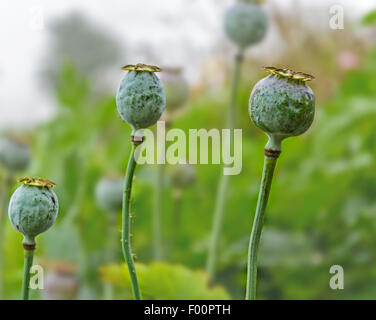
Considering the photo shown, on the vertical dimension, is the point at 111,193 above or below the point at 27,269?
above

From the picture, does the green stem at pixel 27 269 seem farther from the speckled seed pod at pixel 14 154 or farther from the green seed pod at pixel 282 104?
the speckled seed pod at pixel 14 154

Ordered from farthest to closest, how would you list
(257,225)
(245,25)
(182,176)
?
Answer: (182,176), (245,25), (257,225)

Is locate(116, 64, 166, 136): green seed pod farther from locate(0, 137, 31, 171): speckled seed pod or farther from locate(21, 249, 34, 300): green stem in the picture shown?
locate(0, 137, 31, 171): speckled seed pod

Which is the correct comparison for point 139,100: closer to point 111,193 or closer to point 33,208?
point 33,208

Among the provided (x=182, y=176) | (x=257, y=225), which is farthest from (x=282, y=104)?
(x=182, y=176)

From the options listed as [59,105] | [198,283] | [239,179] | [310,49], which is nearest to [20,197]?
[198,283]

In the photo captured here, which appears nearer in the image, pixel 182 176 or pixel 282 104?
pixel 282 104
